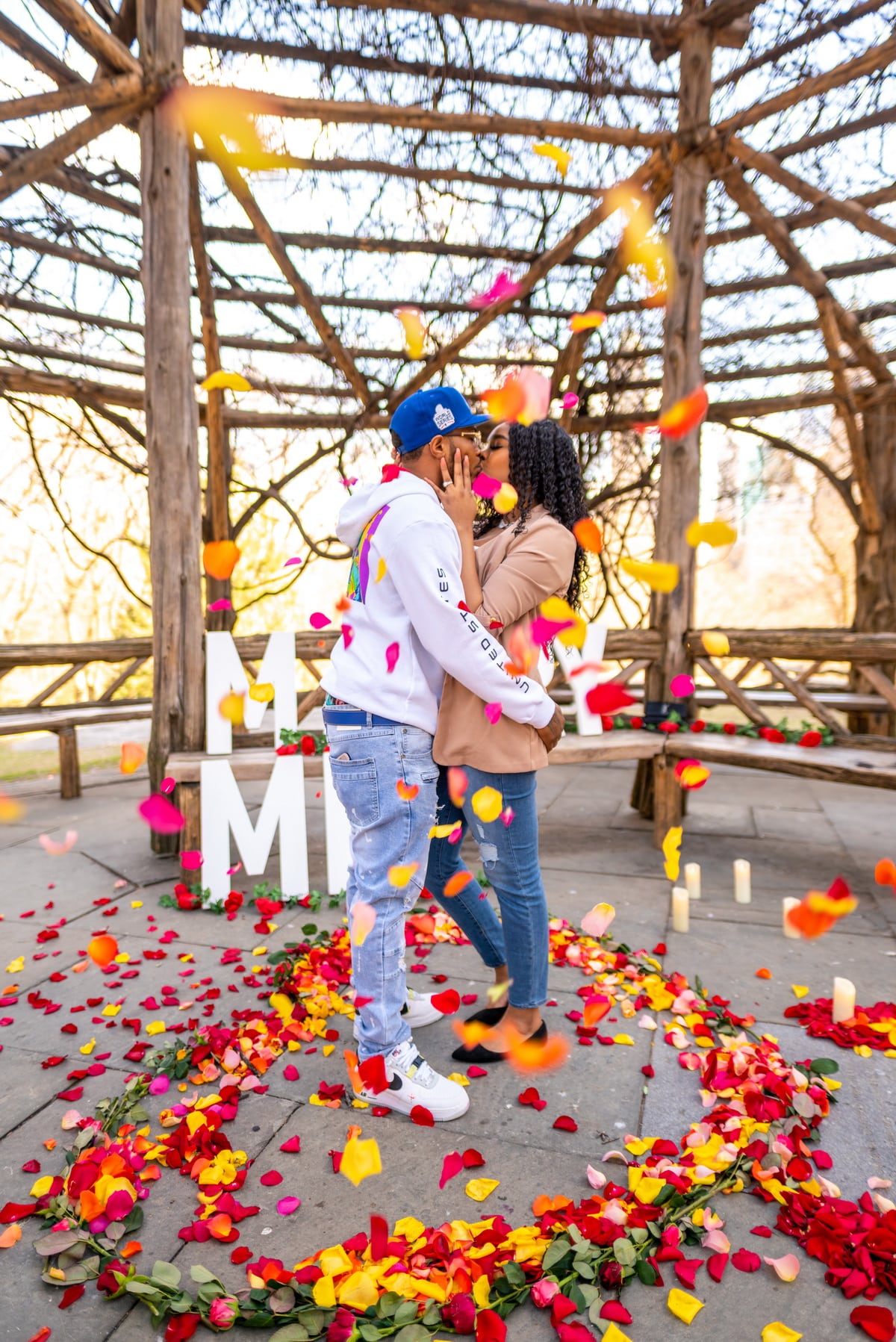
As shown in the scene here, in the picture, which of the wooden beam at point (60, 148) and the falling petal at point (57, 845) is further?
the falling petal at point (57, 845)

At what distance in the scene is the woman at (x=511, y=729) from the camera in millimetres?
2166

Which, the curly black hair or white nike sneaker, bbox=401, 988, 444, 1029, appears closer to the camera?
the curly black hair

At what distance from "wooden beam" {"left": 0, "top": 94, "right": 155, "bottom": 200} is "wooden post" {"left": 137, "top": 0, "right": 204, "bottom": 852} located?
16 centimetres

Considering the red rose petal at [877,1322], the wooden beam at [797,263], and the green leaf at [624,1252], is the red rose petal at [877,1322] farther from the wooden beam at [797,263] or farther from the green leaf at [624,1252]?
the wooden beam at [797,263]

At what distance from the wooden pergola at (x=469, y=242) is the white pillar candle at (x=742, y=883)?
96cm

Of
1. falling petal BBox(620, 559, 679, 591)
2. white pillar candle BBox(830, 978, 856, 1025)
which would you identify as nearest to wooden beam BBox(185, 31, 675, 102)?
falling petal BBox(620, 559, 679, 591)

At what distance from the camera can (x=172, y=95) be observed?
386cm

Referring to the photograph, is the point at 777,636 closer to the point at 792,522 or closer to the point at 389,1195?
the point at 389,1195

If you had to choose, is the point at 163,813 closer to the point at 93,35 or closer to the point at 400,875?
the point at 400,875

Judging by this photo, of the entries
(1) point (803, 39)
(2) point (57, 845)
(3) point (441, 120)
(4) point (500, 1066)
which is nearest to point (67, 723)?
(2) point (57, 845)

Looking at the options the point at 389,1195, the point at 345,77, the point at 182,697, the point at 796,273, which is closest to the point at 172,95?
the point at 345,77

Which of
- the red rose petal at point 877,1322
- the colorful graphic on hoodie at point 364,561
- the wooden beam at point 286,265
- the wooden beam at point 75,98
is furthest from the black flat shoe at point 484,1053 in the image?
the wooden beam at point 286,265

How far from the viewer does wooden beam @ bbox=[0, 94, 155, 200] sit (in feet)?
11.0

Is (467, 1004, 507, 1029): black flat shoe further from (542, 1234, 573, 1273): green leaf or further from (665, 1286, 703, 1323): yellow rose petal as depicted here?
(665, 1286, 703, 1323): yellow rose petal
